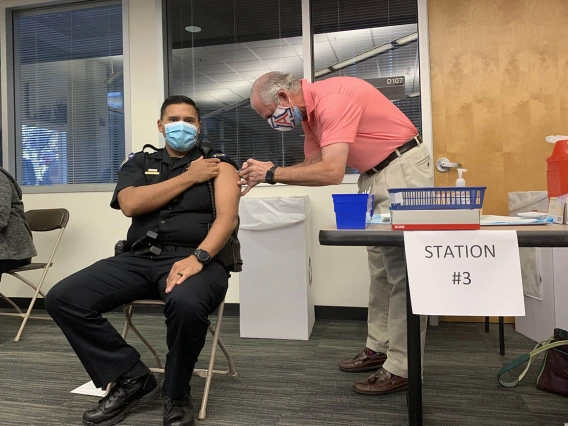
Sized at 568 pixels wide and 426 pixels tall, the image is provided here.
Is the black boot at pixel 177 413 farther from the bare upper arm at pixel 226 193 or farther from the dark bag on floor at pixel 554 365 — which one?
the dark bag on floor at pixel 554 365

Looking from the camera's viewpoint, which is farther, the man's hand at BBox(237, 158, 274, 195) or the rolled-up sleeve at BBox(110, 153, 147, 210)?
the rolled-up sleeve at BBox(110, 153, 147, 210)

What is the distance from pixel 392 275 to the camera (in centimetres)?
165

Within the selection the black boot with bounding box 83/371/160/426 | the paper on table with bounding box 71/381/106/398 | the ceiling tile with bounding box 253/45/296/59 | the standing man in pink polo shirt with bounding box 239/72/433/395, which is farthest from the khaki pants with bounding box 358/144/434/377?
the ceiling tile with bounding box 253/45/296/59

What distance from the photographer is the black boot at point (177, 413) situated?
4.82 feet

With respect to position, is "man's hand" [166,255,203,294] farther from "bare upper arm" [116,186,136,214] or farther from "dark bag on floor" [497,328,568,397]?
"dark bag on floor" [497,328,568,397]

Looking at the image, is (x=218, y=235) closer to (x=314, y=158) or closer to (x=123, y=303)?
(x=123, y=303)

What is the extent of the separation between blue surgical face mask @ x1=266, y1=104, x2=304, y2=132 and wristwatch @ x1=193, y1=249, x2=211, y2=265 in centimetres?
63

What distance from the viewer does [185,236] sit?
69.0 inches

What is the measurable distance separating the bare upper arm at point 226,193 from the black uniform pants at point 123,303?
0.72ft

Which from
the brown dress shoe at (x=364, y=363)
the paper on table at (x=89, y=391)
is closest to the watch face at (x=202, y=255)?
the paper on table at (x=89, y=391)

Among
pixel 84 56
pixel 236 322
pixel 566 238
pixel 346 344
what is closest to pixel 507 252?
pixel 566 238

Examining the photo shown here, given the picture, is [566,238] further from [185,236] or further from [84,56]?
[84,56]

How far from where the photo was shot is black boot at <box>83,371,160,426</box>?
154 centimetres

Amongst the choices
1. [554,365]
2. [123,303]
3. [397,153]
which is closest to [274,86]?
[397,153]
